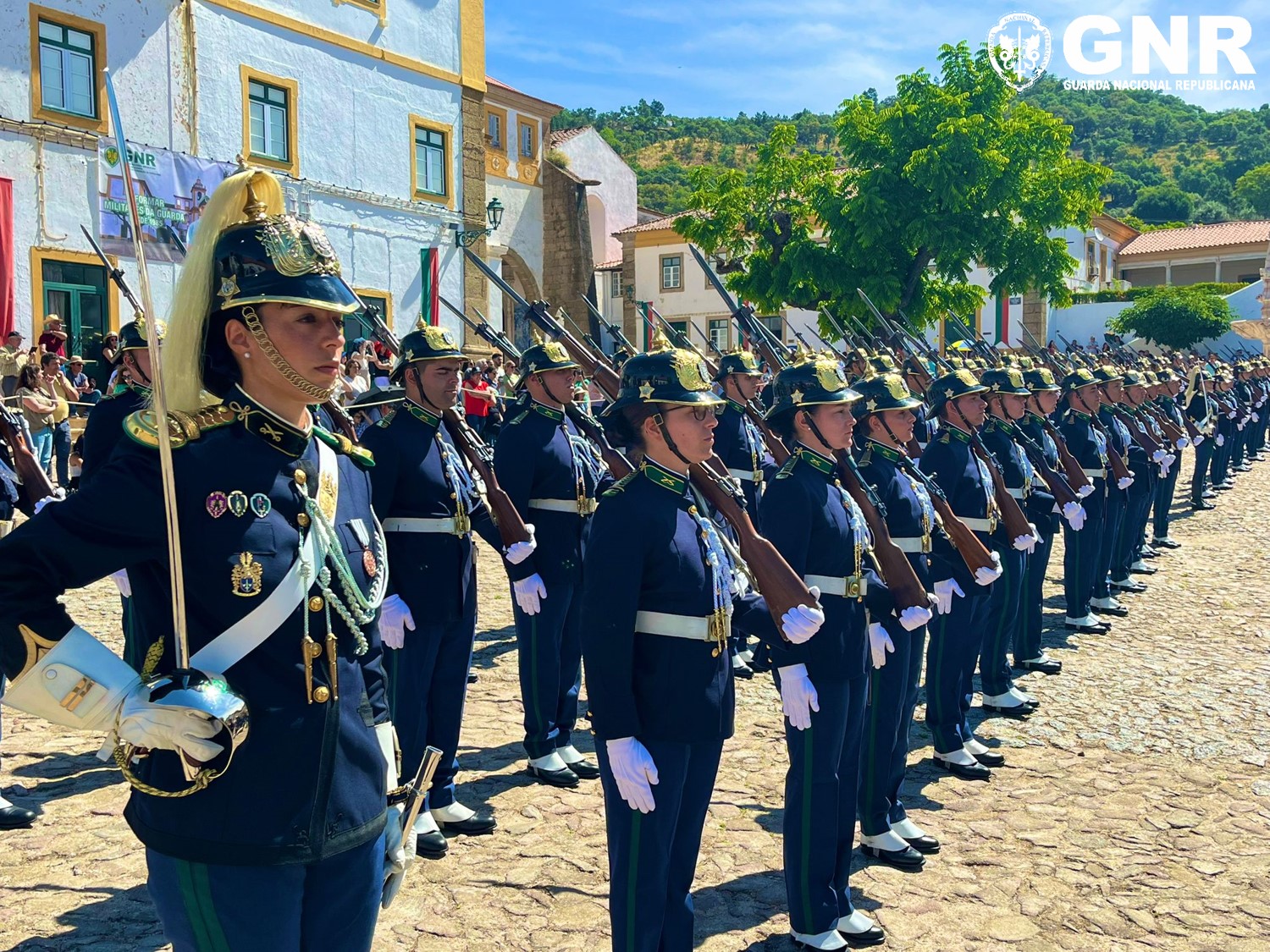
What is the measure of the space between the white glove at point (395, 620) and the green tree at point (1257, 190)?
330 ft

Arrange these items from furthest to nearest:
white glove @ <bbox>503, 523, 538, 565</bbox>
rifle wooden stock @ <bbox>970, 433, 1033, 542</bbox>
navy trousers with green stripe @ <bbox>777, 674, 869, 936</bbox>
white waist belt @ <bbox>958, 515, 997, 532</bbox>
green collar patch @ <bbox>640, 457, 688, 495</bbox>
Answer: rifle wooden stock @ <bbox>970, 433, 1033, 542</bbox>
white waist belt @ <bbox>958, 515, 997, 532</bbox>
white glove @ <bbox>503, 523, 538, 565</bbox>
navy trousers with green stripe @ <bbox>777, 674, 869, 936</bbox>
green collar patch @ <bbox>640, 457, 688, 495</bbox>

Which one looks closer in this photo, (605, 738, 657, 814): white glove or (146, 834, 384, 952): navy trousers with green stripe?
(146, 834, 384, 952): navy trousers with green stripe

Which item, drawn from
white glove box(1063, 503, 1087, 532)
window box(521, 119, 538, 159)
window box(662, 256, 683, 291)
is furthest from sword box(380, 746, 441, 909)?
window box(662, 256, 683, 291)

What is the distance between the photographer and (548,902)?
4.86m

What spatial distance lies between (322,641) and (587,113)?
124177mm

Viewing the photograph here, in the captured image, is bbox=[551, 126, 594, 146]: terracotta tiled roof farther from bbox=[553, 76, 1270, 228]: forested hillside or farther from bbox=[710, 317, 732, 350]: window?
bbox=[553, 76, 1270, 228]: forested hillside

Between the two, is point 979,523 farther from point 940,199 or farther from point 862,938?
point 940,199

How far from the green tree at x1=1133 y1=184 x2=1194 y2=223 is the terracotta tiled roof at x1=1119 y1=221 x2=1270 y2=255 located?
3045 centimetres

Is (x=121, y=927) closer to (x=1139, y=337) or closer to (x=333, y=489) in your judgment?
(x=333, y=489)

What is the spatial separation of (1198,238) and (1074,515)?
6364 centimetres

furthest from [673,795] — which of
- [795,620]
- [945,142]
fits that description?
[945,142]

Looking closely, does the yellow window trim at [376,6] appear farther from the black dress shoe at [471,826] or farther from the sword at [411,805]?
the sword at [411,805]

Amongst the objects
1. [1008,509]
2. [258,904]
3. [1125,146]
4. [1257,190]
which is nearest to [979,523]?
[1008,509]

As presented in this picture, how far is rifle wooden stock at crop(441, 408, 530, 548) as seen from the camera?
19.9 feet
